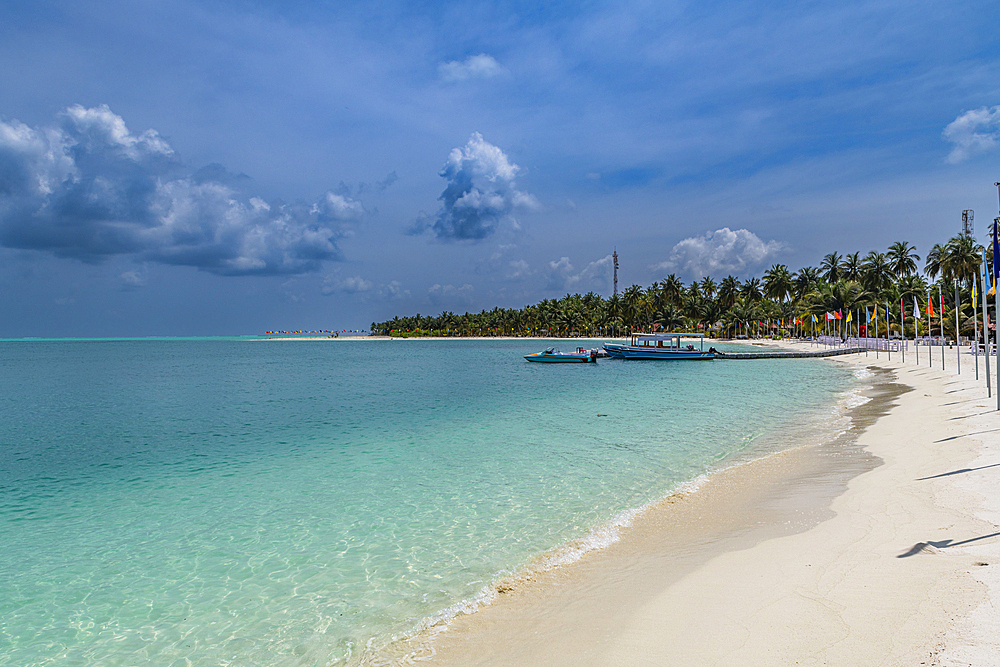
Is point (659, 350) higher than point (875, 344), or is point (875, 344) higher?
point (875, 344)

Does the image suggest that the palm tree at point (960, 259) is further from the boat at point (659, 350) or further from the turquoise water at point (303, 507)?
the turquoise water at point (303, 507)

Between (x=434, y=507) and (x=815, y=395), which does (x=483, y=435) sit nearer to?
(x=434, y=507)

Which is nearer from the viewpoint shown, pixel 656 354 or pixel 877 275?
pixel 656 354

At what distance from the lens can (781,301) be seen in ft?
434

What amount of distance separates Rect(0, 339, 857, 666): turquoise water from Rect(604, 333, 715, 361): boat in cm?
3540

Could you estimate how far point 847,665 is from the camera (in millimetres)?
4395

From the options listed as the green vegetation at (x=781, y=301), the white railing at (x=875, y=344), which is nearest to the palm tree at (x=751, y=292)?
the green vegetation at (x=781, y=301)

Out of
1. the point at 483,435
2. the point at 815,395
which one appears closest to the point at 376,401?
the point at 483,435

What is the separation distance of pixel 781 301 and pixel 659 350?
83.5 m

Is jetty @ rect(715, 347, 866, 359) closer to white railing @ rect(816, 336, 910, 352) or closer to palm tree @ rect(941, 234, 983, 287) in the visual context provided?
white railing @ rect(816, 336, 910, 352)

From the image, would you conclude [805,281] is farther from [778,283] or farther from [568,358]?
[568,358]

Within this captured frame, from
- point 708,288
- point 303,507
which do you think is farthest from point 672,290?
point 303,507

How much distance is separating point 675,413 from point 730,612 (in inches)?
726

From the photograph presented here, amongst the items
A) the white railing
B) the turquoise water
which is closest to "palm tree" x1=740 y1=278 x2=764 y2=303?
the white railing
